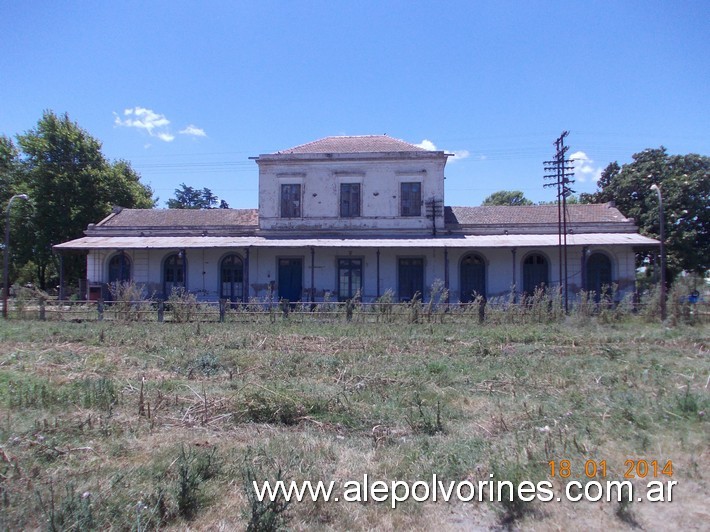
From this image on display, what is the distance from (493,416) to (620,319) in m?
11.1

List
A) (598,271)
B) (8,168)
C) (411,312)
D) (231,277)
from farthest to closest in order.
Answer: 1. (8,168)
2. (231,277)
3. (598,271)
4. (411,312)

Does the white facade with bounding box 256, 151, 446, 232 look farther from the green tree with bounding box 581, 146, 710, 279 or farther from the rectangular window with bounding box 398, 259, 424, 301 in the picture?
the green tree with bounding box 581, 146, 710, 279

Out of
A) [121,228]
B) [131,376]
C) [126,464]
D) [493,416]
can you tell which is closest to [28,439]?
[126,464]

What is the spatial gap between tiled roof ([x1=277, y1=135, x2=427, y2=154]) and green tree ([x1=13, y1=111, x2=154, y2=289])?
1455cm

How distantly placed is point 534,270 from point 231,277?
1441cm

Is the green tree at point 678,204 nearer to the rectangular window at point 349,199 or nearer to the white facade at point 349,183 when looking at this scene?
the white facade at point 349,183

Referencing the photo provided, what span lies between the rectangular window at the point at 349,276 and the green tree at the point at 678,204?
16.3 metres

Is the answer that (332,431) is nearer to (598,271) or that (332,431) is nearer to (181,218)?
(598,271)

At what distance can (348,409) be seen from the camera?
17.7ft

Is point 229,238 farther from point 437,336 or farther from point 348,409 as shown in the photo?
point 348,409

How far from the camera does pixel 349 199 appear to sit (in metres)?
22.5

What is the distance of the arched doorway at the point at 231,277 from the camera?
72.2 feet

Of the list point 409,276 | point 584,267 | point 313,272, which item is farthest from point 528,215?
point 313,272
